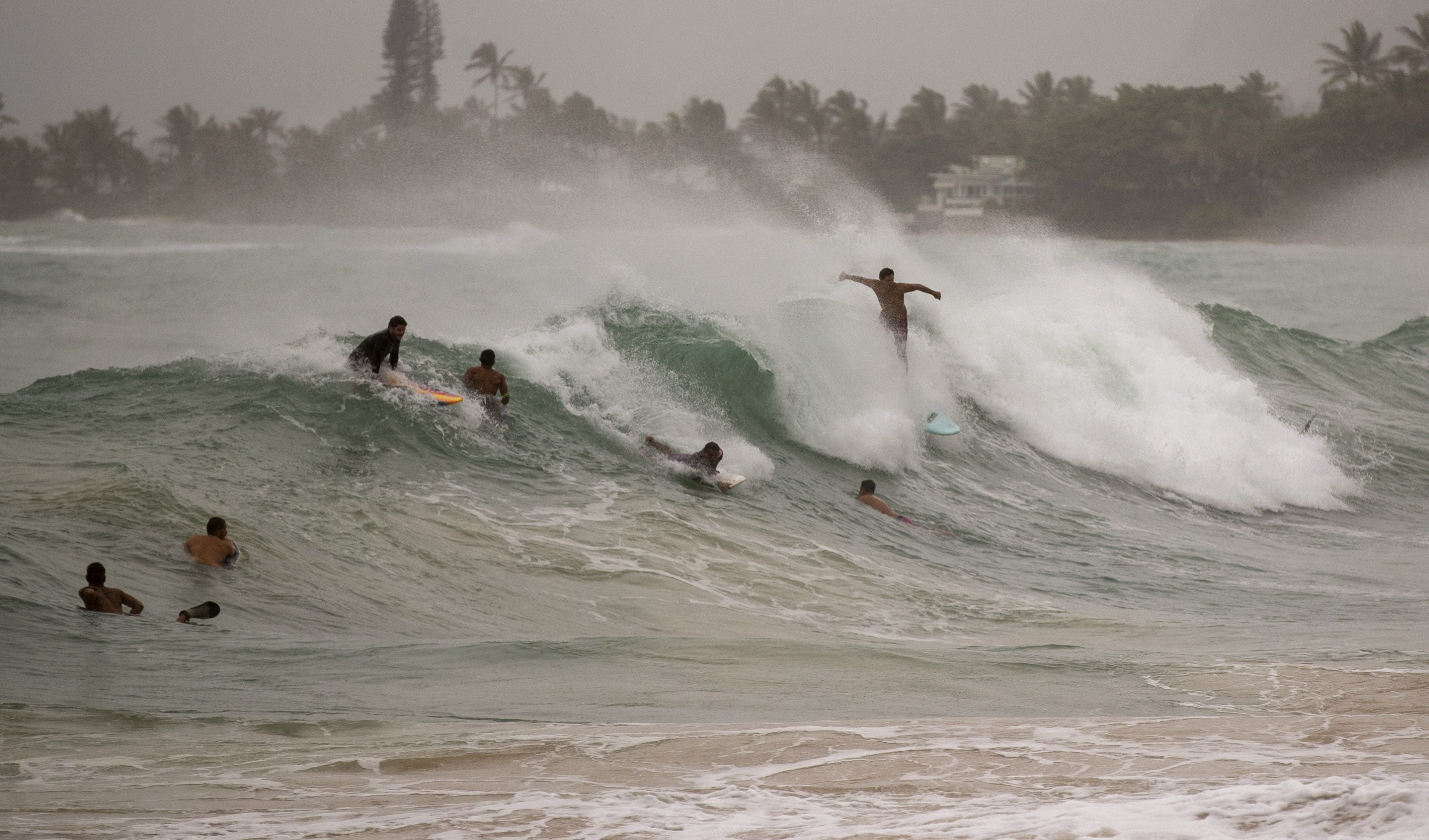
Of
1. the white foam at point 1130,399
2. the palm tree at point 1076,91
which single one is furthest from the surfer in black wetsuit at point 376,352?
the palm tree at point 1076,91

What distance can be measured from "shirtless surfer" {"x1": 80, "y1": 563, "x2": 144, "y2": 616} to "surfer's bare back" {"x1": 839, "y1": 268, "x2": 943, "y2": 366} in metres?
9.33

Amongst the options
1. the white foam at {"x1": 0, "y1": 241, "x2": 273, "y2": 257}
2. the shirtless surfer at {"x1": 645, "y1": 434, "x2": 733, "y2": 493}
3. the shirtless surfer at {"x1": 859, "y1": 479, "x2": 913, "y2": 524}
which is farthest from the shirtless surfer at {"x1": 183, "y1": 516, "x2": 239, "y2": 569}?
the white foam at {"x1": 0, "y1": 241, "x2": 273, "y2": 257}

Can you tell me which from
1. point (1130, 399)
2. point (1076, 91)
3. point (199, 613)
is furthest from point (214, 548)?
point (1076, 91)

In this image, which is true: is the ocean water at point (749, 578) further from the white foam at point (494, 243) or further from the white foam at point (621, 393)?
the white foam at point (494, 243)

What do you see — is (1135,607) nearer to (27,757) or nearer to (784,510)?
(784,510)

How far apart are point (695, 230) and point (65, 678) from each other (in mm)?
25560

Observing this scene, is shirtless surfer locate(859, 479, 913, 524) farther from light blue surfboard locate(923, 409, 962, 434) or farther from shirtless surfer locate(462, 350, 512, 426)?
shirtless surfer locate(462, 350, 512, 426)

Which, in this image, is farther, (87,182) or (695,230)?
(87,182)

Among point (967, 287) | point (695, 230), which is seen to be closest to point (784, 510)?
point (967, 287)

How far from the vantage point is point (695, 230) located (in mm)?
30750

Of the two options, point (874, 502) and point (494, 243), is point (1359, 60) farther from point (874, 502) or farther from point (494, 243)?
point (874, 502)

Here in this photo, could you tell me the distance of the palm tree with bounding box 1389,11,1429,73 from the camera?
360 feet

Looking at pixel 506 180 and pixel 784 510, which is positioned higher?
pixel 506 180

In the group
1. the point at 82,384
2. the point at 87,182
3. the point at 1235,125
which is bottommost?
the point at 82,384
